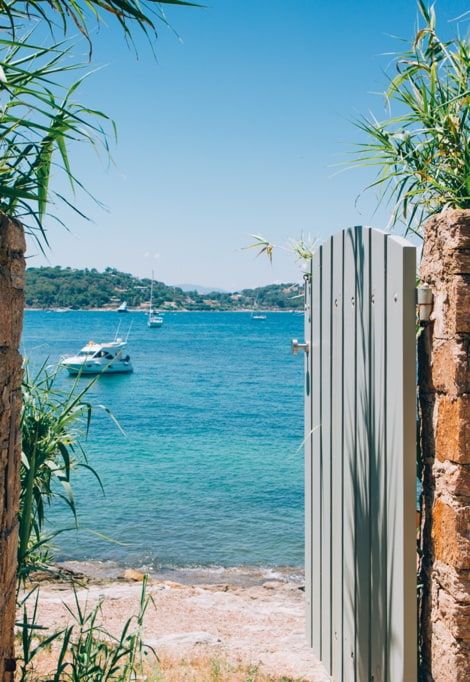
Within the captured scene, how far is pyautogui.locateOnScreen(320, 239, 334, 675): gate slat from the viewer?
3180 millimetres

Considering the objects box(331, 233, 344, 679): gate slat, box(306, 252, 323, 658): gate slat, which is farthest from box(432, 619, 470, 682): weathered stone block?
box(306, 252, 323, 658): gate slat

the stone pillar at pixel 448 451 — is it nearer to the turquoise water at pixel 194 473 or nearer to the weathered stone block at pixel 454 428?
the weathered stone block at pixel 454 428

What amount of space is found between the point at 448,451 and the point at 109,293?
6314 cm

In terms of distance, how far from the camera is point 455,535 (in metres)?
2.27

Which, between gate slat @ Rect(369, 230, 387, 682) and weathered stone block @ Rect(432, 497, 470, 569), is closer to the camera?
weathered stone block @ Rect(432, 497, 470, 569)

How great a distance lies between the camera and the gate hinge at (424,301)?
2.45 metres

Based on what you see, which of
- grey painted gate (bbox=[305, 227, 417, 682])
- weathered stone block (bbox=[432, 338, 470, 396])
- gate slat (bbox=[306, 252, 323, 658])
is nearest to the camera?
weathered stone block (bbox=[432, 338, 470, 396])

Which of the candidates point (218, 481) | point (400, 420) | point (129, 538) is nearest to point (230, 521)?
point (129, 538)

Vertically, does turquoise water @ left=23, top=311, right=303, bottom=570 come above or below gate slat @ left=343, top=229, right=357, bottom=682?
below

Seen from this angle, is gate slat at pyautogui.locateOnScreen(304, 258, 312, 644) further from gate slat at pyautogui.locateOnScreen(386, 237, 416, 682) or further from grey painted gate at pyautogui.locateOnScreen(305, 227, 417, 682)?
gate slat at pyautogui.locateOnScreen(386, 237, 416, 682)

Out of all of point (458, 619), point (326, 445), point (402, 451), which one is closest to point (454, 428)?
point (402, 451)

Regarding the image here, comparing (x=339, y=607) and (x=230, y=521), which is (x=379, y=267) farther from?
(x=230, y=521)

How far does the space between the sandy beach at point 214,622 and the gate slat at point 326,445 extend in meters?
0.67

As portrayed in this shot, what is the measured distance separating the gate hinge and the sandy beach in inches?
60.5
